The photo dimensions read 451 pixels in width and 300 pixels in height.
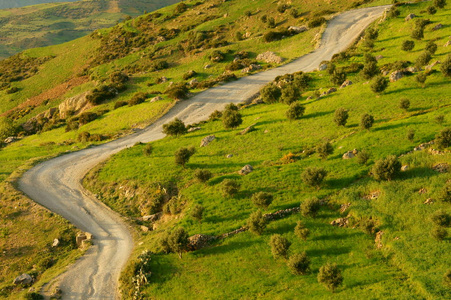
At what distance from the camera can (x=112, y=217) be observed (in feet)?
137

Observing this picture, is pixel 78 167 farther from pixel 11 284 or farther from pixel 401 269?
pixel 401 269

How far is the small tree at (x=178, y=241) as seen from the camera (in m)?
30.4

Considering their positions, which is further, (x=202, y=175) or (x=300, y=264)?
(x=202, y=175)

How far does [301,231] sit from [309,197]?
5.08 meters

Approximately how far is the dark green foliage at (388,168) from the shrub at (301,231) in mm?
9665

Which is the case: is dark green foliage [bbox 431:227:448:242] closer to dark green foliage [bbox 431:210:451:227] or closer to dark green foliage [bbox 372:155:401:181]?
dark green foliage [bbox 431:210:451:227]

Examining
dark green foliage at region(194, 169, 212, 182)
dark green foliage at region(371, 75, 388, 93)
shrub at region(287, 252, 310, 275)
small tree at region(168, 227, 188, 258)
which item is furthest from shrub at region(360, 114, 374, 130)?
small tree at region(168, 227, 188, 258)

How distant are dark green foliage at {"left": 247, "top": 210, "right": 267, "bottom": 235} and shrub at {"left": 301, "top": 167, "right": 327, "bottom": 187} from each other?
22.8 ft

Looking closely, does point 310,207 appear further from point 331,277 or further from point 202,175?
point 202,175

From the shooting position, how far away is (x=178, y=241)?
3050cm

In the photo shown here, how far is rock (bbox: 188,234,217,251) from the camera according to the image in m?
31.5

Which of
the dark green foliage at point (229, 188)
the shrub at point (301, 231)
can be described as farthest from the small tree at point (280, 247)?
the dark green foliage at point (229, 188)

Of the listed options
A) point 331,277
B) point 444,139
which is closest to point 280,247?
point 331,277

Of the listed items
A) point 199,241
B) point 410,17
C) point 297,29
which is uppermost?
point 297,29
